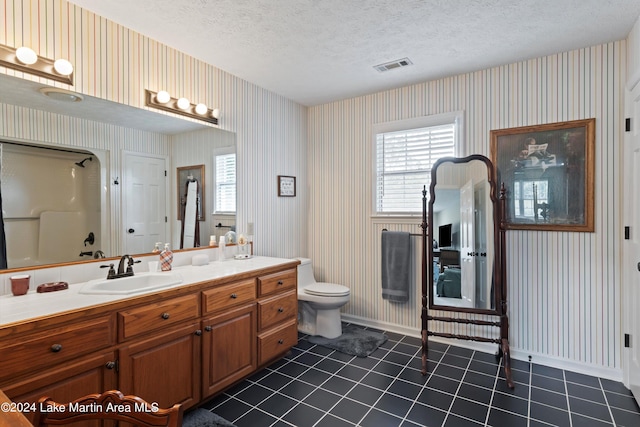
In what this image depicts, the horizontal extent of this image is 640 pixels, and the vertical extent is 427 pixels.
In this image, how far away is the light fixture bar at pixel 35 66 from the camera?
5.81ft

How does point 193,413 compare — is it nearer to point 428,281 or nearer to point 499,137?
point 428,281

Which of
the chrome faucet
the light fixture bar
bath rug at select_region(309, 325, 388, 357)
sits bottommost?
bath rug at select_region(309, 325, 388, 357)

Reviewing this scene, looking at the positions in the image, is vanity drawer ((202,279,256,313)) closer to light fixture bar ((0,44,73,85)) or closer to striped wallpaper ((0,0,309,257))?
striped wallpaper ((0,0,309,257))

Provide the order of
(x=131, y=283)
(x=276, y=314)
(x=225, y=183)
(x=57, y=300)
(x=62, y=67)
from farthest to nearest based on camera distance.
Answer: (x=225, y=183), (x=276, y=314), (x=131, y=283), (x=62, y=67), (x=57, y=300)

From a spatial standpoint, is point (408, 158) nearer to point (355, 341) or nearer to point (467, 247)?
point (467, 247)

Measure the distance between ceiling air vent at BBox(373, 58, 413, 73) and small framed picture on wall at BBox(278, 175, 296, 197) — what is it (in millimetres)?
1461

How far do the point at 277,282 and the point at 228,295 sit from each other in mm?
523

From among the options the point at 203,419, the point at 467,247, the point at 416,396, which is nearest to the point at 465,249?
the point at 467,247

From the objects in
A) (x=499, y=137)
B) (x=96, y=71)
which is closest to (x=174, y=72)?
(x=96, y=71)

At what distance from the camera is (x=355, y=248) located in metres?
3.71

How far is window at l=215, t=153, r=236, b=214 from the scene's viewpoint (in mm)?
2949

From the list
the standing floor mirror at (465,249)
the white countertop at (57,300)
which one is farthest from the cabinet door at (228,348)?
the standing floor mirror at (465,249)

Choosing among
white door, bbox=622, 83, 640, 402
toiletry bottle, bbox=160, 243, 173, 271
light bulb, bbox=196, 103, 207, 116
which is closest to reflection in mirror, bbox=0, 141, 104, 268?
toiletry bottle, bbox=160, 243, 173, 271

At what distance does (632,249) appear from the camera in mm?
2266
